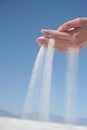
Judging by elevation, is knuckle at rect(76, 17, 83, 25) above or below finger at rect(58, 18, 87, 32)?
above

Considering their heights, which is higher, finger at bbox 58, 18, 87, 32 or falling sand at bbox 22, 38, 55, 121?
finger at bbox 58, 18, 87, 32

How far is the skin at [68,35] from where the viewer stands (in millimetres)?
800

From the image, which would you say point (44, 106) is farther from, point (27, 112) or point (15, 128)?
point (15, 128)

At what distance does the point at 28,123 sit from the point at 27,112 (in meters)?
0.50

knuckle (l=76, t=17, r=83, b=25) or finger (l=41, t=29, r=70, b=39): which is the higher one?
knuckle (l=76, t=17, r=83, b=25)

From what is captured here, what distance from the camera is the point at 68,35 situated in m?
0.82

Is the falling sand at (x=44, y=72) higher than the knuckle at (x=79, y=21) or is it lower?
lower


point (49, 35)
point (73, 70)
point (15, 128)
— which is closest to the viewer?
point (49, 35)

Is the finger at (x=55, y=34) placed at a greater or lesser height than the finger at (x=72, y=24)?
lesser

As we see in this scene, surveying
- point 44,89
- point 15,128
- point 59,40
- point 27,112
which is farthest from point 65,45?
point 15,128

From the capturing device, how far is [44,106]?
0.86 m

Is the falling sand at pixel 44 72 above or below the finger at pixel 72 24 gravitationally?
below

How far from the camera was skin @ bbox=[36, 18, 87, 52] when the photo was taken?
31.5 inches

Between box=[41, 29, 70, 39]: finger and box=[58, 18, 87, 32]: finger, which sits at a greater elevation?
box=[58, 18, 87, 32]: finger
